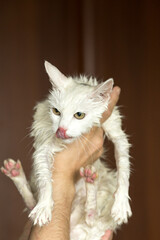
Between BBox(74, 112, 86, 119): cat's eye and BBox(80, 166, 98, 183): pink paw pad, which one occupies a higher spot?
BBox(74, 112, 86, 119): cat's eye

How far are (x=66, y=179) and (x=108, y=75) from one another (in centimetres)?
148

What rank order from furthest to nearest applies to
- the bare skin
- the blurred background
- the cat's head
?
the blurred background < the cat's head < the bare skin

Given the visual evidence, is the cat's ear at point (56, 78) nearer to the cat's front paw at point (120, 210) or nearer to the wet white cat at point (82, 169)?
the wet white cat at point (82, 169)

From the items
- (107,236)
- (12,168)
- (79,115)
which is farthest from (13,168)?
(107,236)

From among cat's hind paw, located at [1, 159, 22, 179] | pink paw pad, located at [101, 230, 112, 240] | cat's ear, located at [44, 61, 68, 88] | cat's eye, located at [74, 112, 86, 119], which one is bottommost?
pink paw pad, located at [101, 230, 112, 240]

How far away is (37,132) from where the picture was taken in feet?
4.98

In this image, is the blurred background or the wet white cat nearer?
the wet white cat

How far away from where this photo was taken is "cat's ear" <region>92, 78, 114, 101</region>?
4.28 feet

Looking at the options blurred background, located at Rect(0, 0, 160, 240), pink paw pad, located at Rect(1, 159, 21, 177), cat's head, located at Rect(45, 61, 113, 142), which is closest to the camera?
cat's head, located at Rect(45, 61, 113, 142)

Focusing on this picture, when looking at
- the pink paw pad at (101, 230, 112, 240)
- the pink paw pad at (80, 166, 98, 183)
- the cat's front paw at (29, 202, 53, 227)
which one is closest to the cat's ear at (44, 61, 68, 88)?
the pink paw pad at (80, 166, 98, 183)

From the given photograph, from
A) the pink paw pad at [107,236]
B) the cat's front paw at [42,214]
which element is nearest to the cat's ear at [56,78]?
the cat's front paw at [42,214]

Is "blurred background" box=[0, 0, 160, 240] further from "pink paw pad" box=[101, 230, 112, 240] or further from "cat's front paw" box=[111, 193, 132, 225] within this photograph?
"cat's front paw" box=[111, 193, 132, 225]

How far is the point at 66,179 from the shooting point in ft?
4.53

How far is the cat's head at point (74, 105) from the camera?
1.30 meters
